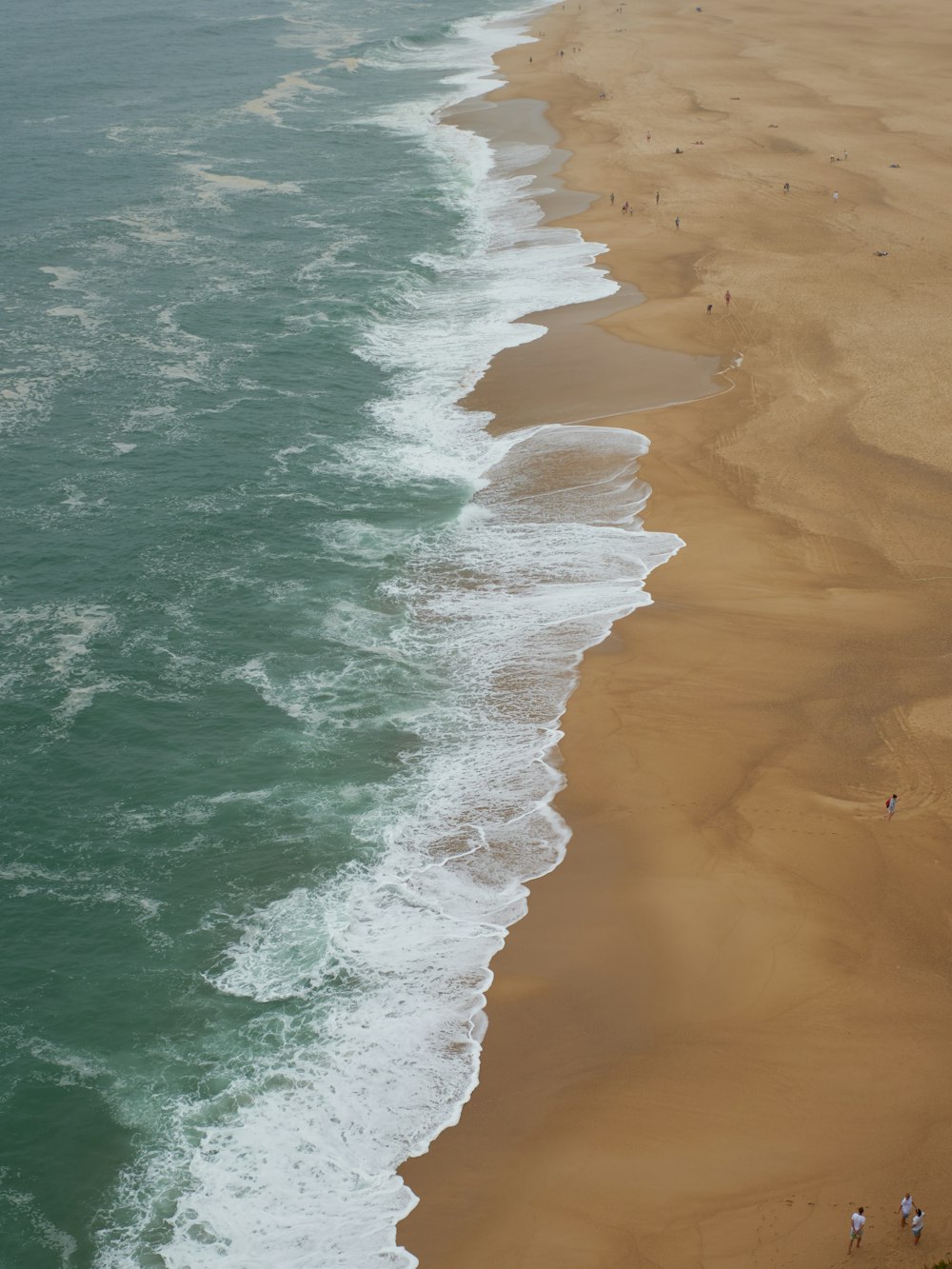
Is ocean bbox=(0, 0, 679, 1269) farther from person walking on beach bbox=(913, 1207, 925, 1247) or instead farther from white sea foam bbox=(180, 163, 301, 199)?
person walking on beach bbox=(913, 1207, 925, 1247)

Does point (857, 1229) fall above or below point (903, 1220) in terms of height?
above

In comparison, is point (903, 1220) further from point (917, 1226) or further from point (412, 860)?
point (412, 860)

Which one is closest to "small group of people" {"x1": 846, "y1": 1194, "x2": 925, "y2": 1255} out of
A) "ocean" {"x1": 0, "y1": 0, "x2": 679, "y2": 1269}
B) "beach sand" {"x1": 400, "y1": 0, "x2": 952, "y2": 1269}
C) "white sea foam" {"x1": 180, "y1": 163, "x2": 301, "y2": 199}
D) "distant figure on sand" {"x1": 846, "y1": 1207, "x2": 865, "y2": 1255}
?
"distant figure on sand" {"x1": 846, "y1": 1207, "x2": 865, "y2": 1255}

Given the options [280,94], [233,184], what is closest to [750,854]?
[233,184]

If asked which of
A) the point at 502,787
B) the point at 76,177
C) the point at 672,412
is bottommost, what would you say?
the point at 502,787

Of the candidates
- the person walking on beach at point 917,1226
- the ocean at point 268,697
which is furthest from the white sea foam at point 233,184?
the person walking on beach at point 917,1226

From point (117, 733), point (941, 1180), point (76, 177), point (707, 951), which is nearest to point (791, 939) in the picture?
point (707, 951)

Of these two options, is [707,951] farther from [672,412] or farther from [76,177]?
[76,177]
